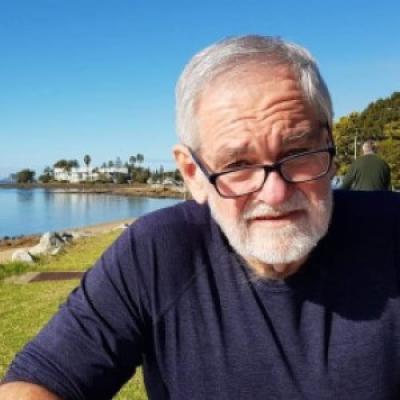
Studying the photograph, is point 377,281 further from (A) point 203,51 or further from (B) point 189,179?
(A) point 203,51

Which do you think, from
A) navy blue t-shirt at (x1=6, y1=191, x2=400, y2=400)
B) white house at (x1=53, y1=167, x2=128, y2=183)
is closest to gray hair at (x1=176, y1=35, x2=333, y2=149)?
navy blue t-shirt at (x1=6, y1=191, x2=400, y2=400)

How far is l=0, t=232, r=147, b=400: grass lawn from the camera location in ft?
15.5

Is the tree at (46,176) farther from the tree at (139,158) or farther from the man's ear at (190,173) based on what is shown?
the man's ear at (190,173)

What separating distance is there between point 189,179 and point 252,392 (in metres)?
0.67

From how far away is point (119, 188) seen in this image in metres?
141

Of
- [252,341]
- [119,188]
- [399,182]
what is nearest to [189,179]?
[252,341]

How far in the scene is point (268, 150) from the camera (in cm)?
164

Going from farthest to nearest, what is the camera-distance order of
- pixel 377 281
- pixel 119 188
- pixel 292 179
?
pixel 119 188 → pixel 377 281 → pixel 292 179

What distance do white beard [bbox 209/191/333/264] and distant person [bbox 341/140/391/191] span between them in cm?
724

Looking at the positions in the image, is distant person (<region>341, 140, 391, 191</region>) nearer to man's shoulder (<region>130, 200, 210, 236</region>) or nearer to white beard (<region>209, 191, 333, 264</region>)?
man's shoulder (<region>130, 200, 210, 236</region>)

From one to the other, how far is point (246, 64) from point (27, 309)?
20.6ft

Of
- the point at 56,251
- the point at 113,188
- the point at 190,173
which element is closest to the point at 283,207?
the point at 190,173

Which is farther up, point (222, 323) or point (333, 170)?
point (333, 170)

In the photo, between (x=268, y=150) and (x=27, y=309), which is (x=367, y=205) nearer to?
(x=268, y=150)
